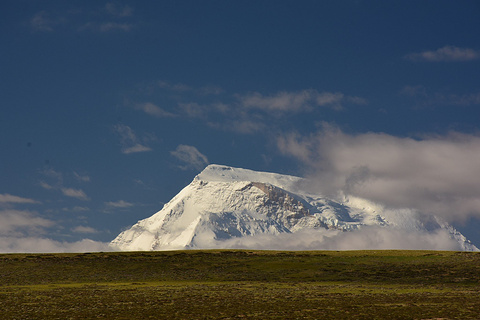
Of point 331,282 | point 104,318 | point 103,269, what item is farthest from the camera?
point 103,269

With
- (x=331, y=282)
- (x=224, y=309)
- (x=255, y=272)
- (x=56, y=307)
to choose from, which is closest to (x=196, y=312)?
(x=224, y=309)

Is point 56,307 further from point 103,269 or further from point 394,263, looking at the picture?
point 394,263

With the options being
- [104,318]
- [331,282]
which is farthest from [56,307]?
[331,282]

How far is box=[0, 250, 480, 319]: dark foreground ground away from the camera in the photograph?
57438 mm

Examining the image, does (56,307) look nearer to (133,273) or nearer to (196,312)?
(196,312)

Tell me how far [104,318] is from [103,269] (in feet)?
179

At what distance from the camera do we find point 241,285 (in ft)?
279

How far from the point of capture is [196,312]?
56.8 meters

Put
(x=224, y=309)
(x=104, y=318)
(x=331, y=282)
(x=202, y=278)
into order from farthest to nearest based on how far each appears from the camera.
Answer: (x=202, y=278), (x=331, y=282), (x=224, y=309), (x=104, y=318)

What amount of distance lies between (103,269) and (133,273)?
7064 mm

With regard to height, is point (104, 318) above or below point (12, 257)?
below

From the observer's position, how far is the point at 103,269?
107 m

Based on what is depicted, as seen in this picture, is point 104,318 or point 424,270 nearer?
point 104,318

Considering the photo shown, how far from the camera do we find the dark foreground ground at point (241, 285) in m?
57.4
